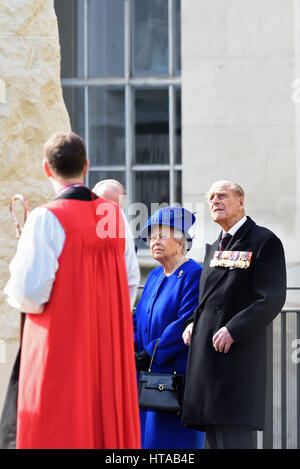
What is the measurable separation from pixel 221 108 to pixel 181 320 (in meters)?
3.35

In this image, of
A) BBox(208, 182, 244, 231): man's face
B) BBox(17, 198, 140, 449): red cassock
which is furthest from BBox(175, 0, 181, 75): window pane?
BBox(17, 198, 140, 449): red cassock

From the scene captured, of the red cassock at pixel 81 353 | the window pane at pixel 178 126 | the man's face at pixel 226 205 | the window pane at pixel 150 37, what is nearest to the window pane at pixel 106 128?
the window pane at pixel 150 37

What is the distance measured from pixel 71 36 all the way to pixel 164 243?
12.9 ft

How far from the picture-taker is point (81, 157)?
3.53 meters

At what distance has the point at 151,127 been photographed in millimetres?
7910

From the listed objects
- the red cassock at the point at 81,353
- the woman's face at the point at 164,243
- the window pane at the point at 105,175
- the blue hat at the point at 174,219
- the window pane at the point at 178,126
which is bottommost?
the red cassock at the point at 81,353

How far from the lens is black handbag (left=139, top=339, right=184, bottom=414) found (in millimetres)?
4328

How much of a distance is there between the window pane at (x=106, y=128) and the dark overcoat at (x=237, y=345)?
386 centimetres

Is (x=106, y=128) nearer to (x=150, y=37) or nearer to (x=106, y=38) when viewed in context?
(x=106, y=38)

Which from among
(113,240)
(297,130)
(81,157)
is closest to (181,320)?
(113,240)

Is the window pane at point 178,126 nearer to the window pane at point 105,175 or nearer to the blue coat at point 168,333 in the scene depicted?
the window pane at point 105,175

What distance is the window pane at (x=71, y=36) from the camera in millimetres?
7746

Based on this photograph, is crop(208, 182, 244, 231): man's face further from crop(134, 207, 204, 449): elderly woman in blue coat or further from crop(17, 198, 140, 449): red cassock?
crop(17, 198, 140, 449): red cassock
